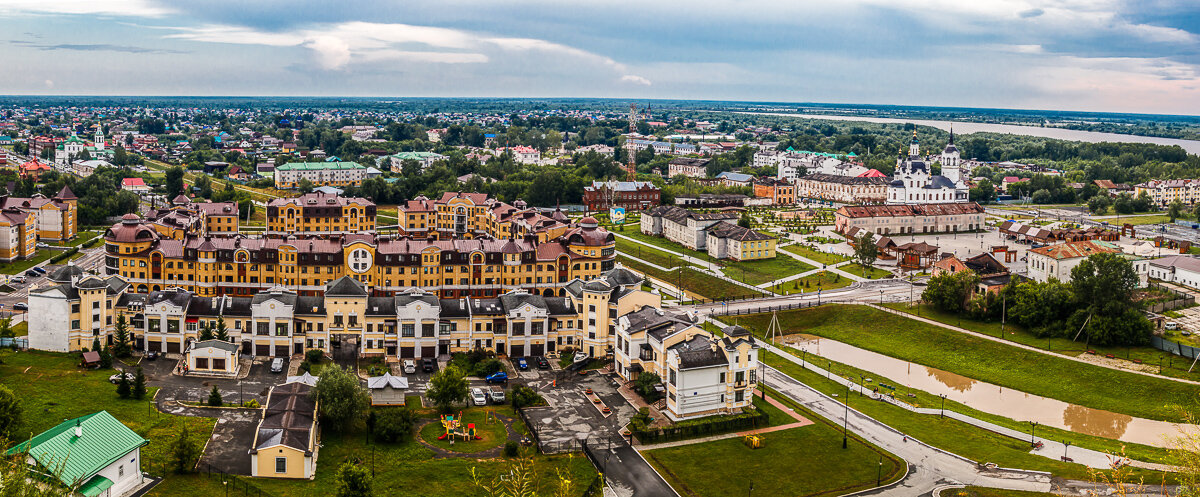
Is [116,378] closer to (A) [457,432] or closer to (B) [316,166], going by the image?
(A) [457,432]

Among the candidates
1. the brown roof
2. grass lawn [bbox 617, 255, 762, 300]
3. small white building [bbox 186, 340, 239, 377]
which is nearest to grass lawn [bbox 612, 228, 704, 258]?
grass lawn [bbox 617, 255, 762, 300]

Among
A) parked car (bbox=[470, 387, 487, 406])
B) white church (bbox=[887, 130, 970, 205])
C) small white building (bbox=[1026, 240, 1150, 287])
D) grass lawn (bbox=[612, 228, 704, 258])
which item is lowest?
parked car (bbox=[470, 387, 487, 406])

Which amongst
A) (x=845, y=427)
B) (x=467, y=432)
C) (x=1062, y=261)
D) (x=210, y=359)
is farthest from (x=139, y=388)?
(x=1062, y=261)

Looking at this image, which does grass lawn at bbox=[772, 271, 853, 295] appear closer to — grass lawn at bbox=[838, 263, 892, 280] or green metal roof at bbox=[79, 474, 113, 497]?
grass lawn at bbox=[838, 263, 892, 280]

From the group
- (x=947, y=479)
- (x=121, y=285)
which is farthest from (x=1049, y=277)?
(x=121, y=285)

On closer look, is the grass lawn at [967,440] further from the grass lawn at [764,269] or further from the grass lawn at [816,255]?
the grass lawn at [816,255]
